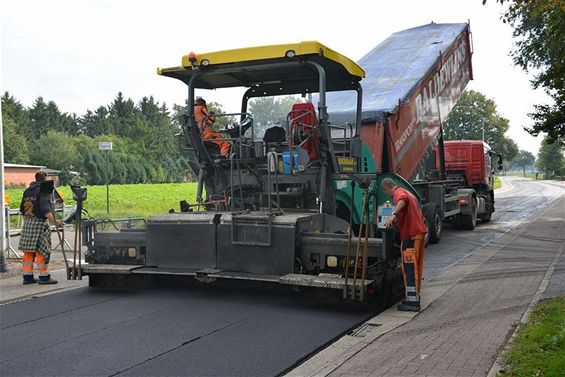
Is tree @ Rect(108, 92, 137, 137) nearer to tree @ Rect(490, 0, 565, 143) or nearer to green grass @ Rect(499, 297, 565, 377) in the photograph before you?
tree @ Rect(490, 0, 565, 143)

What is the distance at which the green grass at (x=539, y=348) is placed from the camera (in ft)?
14.2

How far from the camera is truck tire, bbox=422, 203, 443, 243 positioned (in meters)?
13.1

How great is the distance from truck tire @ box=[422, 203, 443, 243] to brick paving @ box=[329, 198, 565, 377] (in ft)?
7.29

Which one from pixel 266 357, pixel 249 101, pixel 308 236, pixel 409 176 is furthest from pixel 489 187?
pixel 266 357

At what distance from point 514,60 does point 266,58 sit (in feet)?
62.0

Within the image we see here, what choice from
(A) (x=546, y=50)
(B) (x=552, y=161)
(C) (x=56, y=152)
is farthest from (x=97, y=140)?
(A) (x=546, y=50)

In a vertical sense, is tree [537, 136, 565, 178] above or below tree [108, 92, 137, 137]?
below

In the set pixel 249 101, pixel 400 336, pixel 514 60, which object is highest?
pixel 514 60

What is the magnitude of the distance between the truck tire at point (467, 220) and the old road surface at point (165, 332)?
1056 centimetres

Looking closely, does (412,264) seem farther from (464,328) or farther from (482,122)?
(482,122)

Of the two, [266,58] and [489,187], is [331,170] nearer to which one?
[266,58]

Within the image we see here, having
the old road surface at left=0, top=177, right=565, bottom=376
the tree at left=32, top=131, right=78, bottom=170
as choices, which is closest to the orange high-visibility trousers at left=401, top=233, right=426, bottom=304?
the old road surface at left=0, top=177, right=565, bottom=376

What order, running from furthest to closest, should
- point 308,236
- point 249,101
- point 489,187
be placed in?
point 489,187 → point 249,101 → point 308,236

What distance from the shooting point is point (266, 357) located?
5117 millimetres
